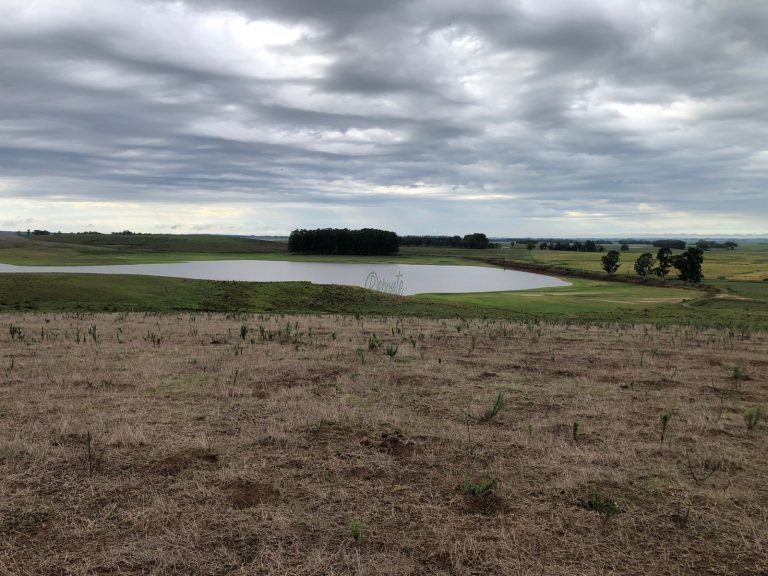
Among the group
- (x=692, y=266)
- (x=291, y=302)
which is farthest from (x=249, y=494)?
(x=692, y=266)

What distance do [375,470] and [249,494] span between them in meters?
1.73

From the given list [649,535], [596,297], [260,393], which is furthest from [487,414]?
[596,297]

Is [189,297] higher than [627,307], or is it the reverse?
[189,297]

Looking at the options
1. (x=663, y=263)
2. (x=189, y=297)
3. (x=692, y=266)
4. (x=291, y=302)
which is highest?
(x=663, y=263)

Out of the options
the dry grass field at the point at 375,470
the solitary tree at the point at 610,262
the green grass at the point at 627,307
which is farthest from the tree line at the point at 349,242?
the dry grass field at the point at 375,470

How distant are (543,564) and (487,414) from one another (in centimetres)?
451

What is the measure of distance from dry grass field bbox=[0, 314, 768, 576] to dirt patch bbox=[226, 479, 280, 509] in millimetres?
25

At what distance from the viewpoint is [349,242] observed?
606 feet

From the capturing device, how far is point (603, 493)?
6.48 m

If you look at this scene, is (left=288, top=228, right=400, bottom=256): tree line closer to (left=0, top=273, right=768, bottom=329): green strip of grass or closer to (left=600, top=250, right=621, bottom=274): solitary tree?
(left=600, top=250, right=621, bottom=274): solitary tree

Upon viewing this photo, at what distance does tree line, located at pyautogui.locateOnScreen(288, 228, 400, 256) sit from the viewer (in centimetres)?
18338

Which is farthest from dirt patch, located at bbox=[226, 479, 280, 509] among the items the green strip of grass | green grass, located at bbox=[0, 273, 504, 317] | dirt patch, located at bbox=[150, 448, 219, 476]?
green grass, located at bbox=[0, 273, 504, 317]

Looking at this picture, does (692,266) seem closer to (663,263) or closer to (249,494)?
(663,263)

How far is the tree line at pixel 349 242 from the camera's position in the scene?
602 feet
